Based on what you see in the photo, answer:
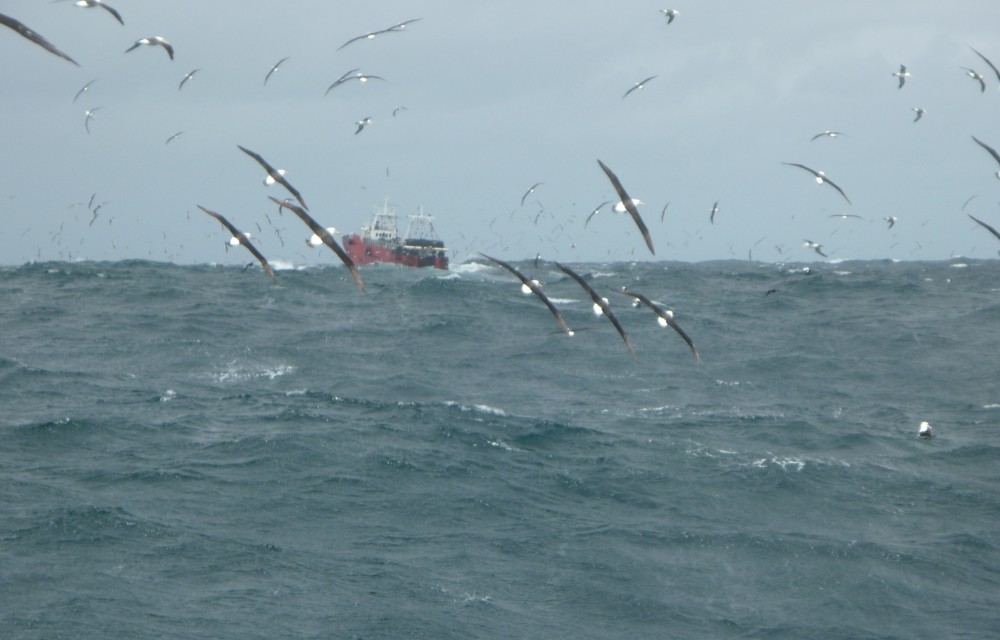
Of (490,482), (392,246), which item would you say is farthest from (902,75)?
(392,246)

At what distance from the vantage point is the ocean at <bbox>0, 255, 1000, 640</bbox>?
76.7 feet

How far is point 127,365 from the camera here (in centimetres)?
4388

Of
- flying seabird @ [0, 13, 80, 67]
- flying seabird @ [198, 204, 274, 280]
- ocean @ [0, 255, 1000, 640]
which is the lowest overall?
ocean @ [0, 255, 1000, 640]

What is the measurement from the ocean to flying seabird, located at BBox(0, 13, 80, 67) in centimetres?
1071

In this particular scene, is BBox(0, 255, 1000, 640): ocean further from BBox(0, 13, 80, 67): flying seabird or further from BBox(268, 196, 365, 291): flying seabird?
BBox(0, 13, 80, 67): flying seabird

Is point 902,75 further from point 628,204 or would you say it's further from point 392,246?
point 392,246

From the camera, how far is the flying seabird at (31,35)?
1109 centimetres

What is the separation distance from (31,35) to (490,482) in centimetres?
2070

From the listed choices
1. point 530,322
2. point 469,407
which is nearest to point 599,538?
point 469,407

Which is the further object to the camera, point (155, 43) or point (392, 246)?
point (392, 246)

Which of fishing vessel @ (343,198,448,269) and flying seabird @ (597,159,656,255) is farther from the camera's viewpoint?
fishing vessel @ (343,198,448,269)

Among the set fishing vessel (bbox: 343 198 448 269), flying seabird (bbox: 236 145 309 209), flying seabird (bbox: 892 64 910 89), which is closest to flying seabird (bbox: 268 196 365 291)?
flying seabird (bbox: 236 145 309 209)

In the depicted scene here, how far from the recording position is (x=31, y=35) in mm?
11852

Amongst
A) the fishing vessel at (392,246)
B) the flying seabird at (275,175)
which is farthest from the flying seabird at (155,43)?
the fishing vessel at (392,246)
